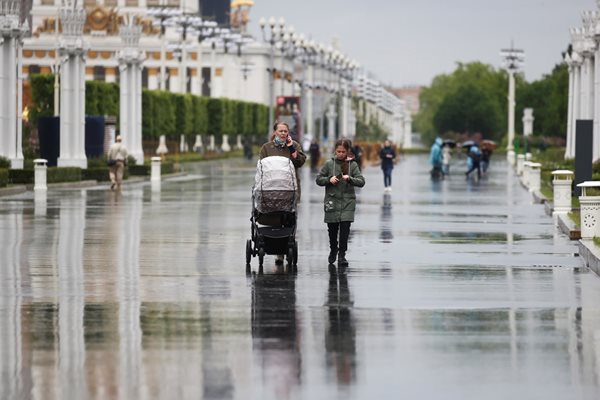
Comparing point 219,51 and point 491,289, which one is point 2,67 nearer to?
point 491,289

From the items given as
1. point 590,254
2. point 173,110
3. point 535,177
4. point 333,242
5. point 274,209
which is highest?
point 173,110

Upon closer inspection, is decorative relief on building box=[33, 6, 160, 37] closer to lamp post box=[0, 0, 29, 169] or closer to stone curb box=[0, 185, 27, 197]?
lamp post box=[0, 0, 29, 169]

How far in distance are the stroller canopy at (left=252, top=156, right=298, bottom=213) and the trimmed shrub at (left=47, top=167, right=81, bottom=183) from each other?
31.1 meters

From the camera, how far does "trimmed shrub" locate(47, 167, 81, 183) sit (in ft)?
165

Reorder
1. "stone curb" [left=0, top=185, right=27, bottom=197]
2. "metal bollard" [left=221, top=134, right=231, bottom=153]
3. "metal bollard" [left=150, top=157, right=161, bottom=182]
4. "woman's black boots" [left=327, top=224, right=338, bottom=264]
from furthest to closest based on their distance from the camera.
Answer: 1. "metal bollard" [left=221, top=134, right=231, bottom=153]
2. "metal bollard" [left=150, top=157, right=161, bottom=182]
3. "stone curb" [left=0, top=185, right=27, bottom=197]
4. "woman's black boots" [left=327, top=224, right=338, bottom=264]

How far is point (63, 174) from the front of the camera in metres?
51.3

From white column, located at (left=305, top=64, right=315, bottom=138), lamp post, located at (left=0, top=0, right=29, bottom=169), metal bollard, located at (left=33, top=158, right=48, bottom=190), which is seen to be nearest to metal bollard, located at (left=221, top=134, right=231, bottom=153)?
white column, located at (left=305, top=64, right=315, bottom=138)

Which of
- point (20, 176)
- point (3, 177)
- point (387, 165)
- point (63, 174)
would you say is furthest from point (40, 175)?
point (387, 165)

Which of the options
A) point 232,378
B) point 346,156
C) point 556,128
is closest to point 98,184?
point 346,156

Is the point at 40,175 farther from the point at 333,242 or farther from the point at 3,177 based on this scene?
the point at 333,242

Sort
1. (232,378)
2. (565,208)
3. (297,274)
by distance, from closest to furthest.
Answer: (232,378), (297,274), (565,208)

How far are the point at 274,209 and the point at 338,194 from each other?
1.15m

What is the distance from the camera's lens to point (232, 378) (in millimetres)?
11055

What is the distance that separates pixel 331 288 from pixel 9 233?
10.4 meters
